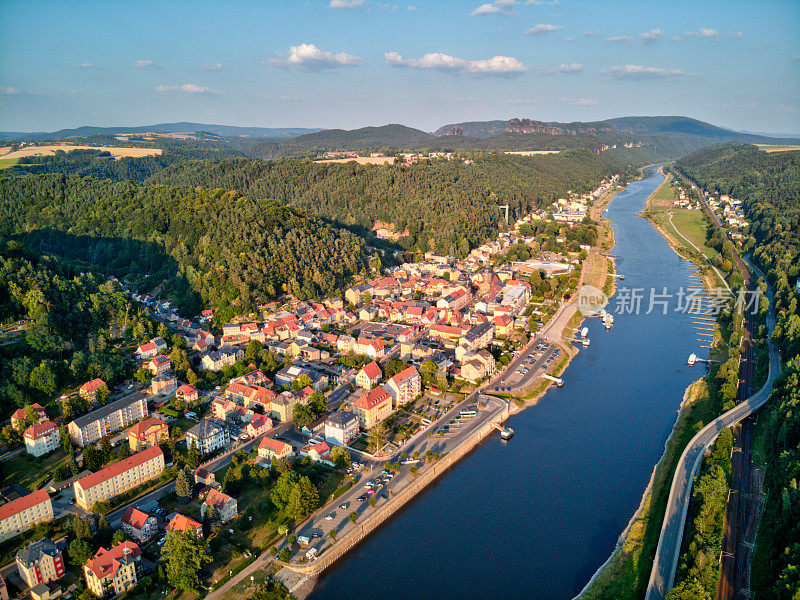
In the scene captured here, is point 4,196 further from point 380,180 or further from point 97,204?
point 380,180

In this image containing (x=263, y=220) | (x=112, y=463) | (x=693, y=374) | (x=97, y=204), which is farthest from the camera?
(x=97, y=204)

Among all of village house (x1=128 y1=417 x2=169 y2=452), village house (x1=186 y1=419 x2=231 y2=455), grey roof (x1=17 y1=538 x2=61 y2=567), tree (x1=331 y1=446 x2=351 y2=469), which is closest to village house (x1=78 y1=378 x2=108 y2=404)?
village house (x1=128 y1=417 x2=169 y2=452)

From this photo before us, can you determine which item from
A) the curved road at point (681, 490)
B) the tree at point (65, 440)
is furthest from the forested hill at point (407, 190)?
the tree at point (65, 440)

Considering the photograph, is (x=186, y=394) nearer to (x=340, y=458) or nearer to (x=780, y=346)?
(x=340, y=458)

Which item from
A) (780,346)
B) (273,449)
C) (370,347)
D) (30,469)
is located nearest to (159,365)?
(30,469)

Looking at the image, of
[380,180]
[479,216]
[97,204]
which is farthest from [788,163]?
[97,204]

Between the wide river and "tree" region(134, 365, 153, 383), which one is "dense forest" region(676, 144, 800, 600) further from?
"tree" region(134, 365, 153, 383)

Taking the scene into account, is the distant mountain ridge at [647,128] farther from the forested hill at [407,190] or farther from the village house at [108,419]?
the village house at [108,419]
